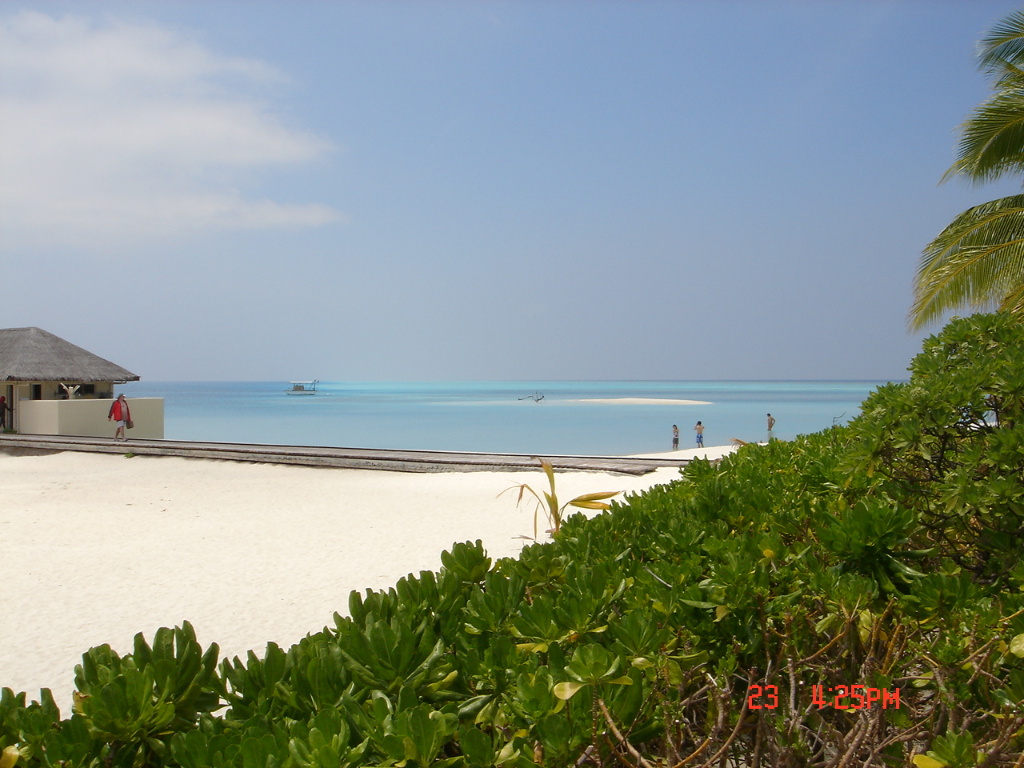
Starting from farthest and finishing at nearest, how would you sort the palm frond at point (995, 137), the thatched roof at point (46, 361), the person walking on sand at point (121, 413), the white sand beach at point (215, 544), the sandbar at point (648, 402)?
1. the sandbar at point (648, 402)
2. the thatched roof at point (46, 361)
3. the person walking on sand at point (121, 413)
4. the palm frond at point (995, 137)
5. the white sand beach at point (215, 544)

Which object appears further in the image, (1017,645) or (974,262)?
(974,262)

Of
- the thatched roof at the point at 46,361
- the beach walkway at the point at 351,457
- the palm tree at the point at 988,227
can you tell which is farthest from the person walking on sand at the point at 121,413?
the palm tree at the point at 988,227

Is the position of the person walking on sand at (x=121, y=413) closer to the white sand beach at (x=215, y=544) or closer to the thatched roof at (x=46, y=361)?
the thatched roof at (x=46, y=361)

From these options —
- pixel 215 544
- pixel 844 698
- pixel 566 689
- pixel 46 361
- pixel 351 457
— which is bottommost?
pixel 215 544

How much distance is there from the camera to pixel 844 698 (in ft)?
4.90

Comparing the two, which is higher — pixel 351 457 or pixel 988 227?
pixel 988 227

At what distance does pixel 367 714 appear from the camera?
4.33 ft

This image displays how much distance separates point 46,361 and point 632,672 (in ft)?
83.7

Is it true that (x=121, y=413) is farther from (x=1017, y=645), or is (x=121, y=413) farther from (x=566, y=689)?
(x=1017, y=645)

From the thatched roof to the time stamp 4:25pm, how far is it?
969 inches

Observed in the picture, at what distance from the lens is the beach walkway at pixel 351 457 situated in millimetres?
12312

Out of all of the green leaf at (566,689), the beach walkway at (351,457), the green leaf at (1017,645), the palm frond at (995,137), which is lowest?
the beach walkway at (351,457)

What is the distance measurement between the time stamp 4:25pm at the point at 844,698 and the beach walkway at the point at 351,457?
10.0m

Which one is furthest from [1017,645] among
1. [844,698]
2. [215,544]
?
[215,544]
